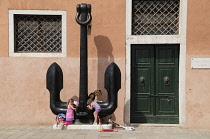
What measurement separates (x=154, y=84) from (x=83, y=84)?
1787 millimetres

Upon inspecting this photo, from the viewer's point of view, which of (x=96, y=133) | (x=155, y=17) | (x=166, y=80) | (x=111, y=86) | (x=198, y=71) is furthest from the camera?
(x=155, y=17)

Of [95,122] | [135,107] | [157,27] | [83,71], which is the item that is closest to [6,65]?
[83,71]

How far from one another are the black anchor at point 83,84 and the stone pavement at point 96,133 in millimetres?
436

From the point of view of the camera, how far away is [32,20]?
6.82 m

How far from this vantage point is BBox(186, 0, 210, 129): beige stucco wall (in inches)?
256

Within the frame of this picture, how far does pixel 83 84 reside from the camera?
6.08 m

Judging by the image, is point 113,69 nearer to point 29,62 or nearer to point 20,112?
point 29,62

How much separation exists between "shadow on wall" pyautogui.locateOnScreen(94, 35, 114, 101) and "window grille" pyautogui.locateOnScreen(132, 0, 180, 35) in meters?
0.75

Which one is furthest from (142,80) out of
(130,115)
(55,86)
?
(55,86)

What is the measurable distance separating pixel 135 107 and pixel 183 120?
1.17 metres

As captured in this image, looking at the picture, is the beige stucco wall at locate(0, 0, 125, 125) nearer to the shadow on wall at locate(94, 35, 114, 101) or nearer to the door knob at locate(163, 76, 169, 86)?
the shadow on wall at locate(94, 35, 114, 101)

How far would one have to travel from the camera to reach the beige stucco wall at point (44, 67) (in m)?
6.64

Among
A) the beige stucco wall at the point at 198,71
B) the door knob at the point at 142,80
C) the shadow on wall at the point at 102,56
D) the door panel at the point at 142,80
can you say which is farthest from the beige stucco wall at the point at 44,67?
the beige stucco wall at the point at 198,71

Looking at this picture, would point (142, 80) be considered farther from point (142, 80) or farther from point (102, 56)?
point (102, 56)
